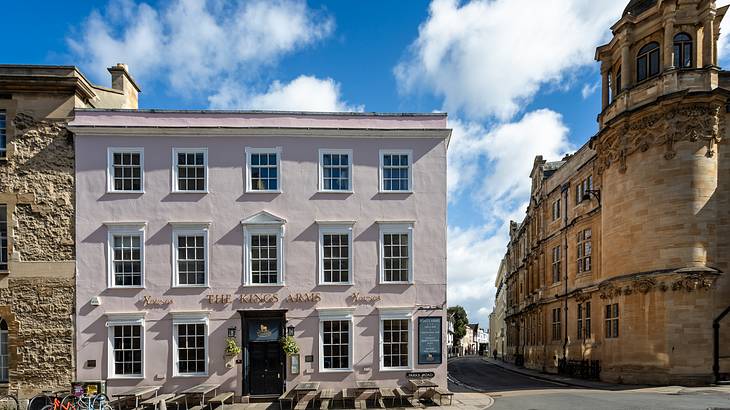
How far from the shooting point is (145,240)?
19062 mm

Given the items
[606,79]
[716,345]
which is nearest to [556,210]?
[606,79]

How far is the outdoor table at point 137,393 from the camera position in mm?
17094

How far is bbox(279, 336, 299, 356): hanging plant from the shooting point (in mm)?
18391

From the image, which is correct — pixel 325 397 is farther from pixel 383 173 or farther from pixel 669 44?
pixel 669 44

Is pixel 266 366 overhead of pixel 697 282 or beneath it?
beneath

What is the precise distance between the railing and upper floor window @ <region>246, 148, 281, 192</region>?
69.4ft

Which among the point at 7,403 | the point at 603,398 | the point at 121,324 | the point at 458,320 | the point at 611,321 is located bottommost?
the point at 458,320

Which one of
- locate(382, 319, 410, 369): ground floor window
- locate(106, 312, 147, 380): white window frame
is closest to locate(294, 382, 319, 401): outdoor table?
locate(382, 319, 410, 369): ground floor window

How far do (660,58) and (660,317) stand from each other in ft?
41.9

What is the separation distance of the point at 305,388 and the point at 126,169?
11119 millimetres

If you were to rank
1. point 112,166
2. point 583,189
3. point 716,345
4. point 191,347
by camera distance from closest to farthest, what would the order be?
point 191,347
point 112,166
point 716,345
point 583,189

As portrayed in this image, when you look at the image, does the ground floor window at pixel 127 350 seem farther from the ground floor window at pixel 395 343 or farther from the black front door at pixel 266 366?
the ground floor window at pixel 395 343

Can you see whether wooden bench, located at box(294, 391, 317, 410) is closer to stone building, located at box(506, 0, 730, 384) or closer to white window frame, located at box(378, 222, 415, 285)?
white window frame, located at box(378, 222, 415, 285)

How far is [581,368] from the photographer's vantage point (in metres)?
29.2
